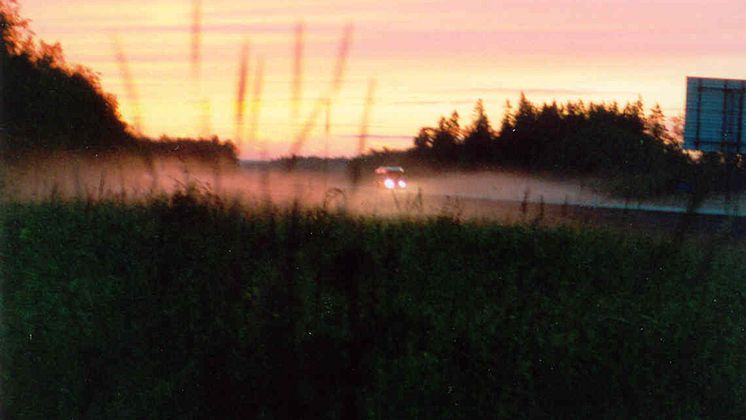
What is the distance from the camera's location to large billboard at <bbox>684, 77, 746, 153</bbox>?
24.3m

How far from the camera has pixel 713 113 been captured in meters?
25.2

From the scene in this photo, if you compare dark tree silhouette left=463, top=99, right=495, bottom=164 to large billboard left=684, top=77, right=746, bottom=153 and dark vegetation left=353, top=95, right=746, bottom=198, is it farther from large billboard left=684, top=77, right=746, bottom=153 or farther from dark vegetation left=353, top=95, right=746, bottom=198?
large billboard left=684, top=77, right=746, bottom=153

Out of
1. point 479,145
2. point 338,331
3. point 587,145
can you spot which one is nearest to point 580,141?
point 587,145

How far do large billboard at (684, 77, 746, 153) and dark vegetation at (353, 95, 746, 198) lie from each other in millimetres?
1457

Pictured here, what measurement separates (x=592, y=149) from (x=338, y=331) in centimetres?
2982

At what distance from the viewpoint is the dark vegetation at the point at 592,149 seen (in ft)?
89.9

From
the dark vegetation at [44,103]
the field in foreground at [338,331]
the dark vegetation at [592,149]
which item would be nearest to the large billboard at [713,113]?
the dark vegetation at [592,149]

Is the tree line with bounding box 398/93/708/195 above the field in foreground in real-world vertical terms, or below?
above

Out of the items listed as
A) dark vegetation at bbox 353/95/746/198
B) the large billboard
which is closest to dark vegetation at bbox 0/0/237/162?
dark vegetation at bbox 353/95/746/198

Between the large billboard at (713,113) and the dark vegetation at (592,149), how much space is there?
1.46 meters

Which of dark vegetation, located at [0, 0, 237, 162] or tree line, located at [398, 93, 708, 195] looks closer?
dark vegetation, located at [0, 0, 237, 162]

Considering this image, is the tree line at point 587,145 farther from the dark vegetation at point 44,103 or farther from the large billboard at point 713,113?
the dark vegetation at point 44,103

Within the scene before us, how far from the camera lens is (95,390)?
286 inches

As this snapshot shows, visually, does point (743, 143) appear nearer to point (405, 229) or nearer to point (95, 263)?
point (405, 229)
